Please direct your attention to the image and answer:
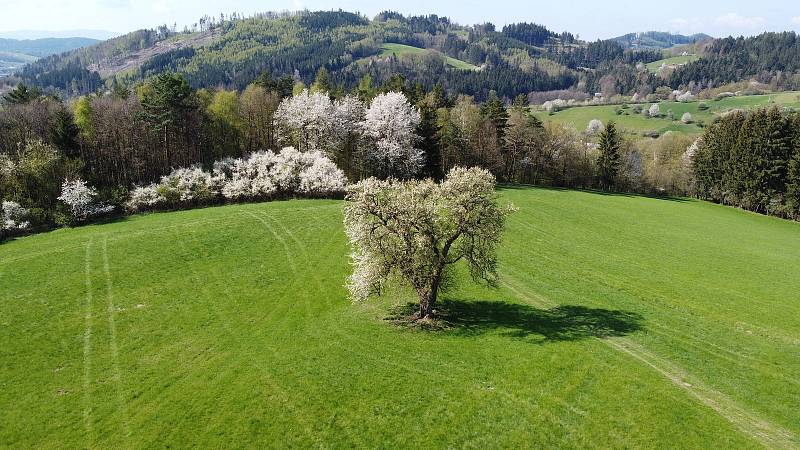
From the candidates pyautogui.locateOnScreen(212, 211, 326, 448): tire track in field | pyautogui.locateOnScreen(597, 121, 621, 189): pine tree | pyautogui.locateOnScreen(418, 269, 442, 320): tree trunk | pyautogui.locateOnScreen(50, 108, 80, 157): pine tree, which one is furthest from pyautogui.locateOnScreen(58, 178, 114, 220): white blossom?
pyautogui.locateOnScreen(597, 121, 621, 189): pine tree

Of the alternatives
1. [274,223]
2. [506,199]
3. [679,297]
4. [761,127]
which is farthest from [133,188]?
[761,127]

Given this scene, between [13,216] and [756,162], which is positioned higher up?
[756,162]

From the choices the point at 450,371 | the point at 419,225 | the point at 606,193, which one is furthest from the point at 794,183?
the point at 450,371

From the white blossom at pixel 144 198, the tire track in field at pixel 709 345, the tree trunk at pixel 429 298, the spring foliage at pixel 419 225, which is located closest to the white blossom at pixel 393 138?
the white blossom at pixel 144 198

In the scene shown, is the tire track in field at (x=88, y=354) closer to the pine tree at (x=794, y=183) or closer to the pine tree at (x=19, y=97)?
the pine tree at (x=19, y=97)

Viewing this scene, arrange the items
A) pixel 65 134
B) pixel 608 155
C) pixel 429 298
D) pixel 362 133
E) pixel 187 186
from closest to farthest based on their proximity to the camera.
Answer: pixel 429 298
pixel 65 134
pixel 187 186
pixel 362 133
pixel 608 155

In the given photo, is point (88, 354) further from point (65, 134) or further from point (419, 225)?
point (65, 134)

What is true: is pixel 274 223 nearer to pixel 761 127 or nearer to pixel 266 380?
pixel 266 380
